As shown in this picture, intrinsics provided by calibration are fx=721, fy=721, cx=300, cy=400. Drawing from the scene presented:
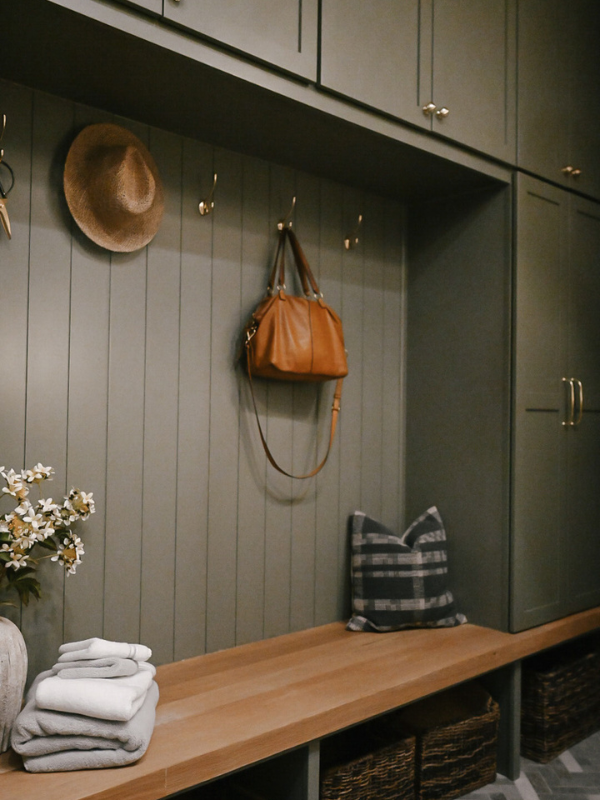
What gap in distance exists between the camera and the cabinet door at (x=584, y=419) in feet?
8.64

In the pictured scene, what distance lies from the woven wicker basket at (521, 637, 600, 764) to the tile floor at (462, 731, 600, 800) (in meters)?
0.05

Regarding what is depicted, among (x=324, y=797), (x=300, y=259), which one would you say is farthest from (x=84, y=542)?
(x=300, y=259)

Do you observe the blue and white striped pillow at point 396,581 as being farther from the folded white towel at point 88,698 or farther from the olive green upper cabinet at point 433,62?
the olive green upper cabinet at point 433,62

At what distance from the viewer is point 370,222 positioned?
263cm

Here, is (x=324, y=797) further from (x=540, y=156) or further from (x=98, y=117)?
(x=540, y=156)

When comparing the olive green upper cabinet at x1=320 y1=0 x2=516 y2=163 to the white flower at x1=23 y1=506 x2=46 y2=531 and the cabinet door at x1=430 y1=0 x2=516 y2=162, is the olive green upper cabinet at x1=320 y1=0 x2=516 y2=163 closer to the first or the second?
the cabinet door at x1=430 y1=0 x2=516 y2=162

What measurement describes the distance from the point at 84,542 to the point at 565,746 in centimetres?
189

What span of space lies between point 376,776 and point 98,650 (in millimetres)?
914

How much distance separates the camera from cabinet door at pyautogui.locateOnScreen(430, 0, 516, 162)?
2158 mm

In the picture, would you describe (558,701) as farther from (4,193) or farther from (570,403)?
(4,193)

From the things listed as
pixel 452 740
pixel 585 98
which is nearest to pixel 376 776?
pixel 452 740

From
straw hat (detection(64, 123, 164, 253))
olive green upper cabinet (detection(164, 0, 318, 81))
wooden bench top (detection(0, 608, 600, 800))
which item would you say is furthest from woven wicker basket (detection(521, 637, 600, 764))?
olive green upper cabinet (detection(164, 0, 318, 81))

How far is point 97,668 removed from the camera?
157 cm

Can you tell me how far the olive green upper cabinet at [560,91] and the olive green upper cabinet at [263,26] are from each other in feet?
3.09
